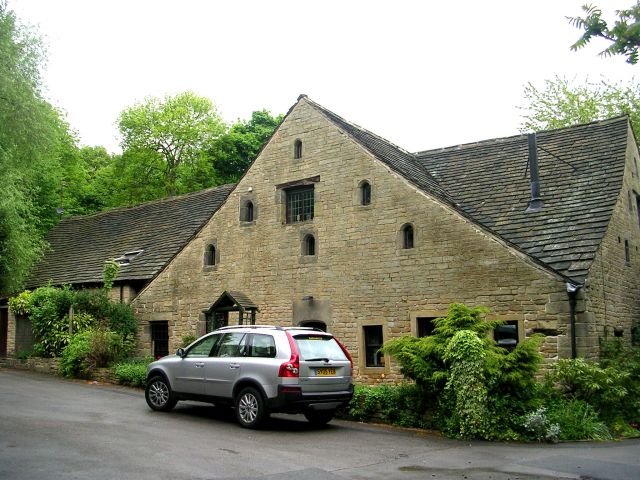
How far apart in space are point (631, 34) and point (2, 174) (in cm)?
2300

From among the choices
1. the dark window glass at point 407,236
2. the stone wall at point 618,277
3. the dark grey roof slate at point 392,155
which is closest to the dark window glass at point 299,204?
the dark grey roof slate at point 392,155

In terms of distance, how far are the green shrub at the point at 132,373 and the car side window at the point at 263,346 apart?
680 centimetres

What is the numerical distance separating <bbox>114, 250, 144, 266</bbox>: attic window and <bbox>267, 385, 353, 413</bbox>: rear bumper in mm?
16035

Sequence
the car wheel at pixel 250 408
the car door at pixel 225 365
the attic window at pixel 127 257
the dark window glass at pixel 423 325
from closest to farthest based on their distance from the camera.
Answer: the car wheel at pixel 250 408
the car door at pixel 225 365
the dark window glass at pixel 423 325
the attic window at pixel 127 257

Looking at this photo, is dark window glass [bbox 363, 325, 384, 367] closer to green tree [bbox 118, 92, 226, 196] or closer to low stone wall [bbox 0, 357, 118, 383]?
low stone wall [bbox 0, 357, 118, 383]

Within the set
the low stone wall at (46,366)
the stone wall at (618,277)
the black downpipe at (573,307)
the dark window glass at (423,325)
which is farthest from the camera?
the low stone wall at (46,366)

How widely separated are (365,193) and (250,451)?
10031 millimetres

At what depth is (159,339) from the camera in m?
22.2

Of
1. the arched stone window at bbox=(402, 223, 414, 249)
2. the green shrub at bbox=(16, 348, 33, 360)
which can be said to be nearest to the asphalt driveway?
the arched stone window at bbox=(402, 223, 414, 249)

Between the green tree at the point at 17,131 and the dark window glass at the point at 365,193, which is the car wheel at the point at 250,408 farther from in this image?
the green tree at the point at 17,131

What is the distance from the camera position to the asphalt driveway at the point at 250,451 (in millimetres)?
8023

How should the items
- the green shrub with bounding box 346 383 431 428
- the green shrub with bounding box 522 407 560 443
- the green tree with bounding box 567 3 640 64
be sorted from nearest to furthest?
the green tree with bounding box 567 3 640 64 < the green shrub with bounding box 522 407 560 443 < the green shrub with bounding box 346 383 431 428

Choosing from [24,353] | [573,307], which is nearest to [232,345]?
[573,307]

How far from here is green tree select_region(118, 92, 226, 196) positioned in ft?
147
